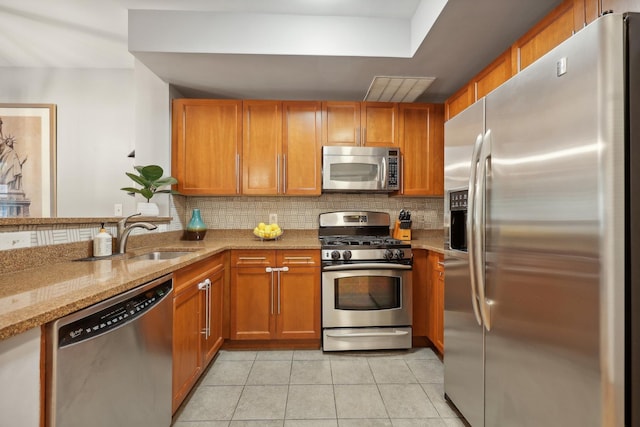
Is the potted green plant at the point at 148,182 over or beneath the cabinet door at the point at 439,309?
over

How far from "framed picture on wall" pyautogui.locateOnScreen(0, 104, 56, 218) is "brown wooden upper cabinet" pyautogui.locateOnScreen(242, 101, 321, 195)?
181 cm

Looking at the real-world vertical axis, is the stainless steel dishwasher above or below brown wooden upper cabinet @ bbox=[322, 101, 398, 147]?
below

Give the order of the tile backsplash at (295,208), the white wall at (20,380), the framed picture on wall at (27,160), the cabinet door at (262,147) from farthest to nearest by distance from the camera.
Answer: the tile backsplash at (295,208)
the cabinet door at (262,147)
the framed picture on wall at (27,160)
the white wall at (20,380)

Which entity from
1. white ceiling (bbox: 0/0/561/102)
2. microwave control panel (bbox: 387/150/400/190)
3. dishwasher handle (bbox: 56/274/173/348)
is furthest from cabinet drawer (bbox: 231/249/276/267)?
white ceiling (bbox: 0/0/561/102)

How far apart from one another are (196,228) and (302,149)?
1252 millimetres

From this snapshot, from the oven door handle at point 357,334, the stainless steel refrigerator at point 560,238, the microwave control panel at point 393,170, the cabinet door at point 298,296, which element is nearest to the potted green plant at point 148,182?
the cabinet door at point 298,296

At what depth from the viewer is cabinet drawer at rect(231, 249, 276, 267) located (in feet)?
8.59

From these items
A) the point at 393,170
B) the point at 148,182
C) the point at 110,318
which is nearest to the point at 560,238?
the point at 110,318

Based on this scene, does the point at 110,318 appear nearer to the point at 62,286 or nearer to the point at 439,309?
the point at 62,286

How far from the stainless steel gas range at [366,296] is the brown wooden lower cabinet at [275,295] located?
12 cm

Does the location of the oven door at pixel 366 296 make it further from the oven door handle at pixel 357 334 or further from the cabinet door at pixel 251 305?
the cabinet door at pixel 251 305

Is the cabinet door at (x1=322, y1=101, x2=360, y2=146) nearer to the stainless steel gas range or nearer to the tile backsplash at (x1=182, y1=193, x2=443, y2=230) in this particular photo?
the tile backsplash at (x1=182, y1=193, x2=443, y2=230)

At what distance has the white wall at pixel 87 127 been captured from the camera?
2973mm

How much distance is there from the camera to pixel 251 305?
2.62 meters
